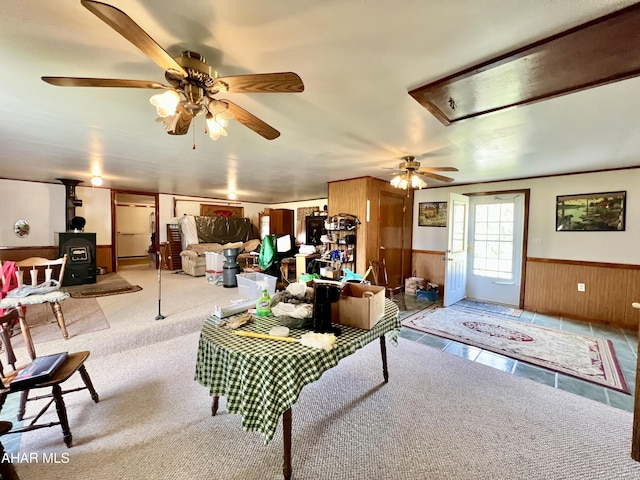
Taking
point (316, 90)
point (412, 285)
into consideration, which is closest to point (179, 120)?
point (316, 90)

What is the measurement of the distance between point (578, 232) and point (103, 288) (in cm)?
848

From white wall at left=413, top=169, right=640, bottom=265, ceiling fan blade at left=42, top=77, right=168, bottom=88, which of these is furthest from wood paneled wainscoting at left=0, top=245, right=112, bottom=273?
white wall at left=413, top=169, right=640, bottom=265

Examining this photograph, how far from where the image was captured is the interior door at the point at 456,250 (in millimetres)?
4516

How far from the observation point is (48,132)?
8.75ft

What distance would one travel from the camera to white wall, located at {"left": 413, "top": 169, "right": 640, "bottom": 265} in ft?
12.4

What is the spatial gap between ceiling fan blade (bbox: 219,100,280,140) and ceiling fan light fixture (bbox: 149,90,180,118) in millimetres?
260

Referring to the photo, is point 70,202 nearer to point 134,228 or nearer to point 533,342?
point 134,228

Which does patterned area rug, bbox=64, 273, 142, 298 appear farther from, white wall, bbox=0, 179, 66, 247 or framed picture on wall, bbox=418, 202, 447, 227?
framed picture on wall, bbox=418, 202, 447, 227

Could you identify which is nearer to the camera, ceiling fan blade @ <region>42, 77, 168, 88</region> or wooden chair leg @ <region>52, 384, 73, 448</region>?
ceiling fan blade @ <region>42, 77, 168, 88</region>

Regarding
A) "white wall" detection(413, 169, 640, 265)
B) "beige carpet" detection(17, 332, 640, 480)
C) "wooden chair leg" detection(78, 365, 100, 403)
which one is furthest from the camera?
"white wall" detection(413, 169, 640, 265)

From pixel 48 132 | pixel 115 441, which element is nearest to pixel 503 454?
pixel 115 441

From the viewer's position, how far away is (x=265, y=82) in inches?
52.2

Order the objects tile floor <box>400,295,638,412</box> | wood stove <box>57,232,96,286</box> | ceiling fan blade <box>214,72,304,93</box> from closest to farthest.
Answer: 1. ceiling fan blade <box>214,72,304,93</box>
2. tile floor <box>400,295,638,412</box>
3. wood stove <box>57,232,96,286</box>

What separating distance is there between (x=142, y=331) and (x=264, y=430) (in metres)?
2.63
